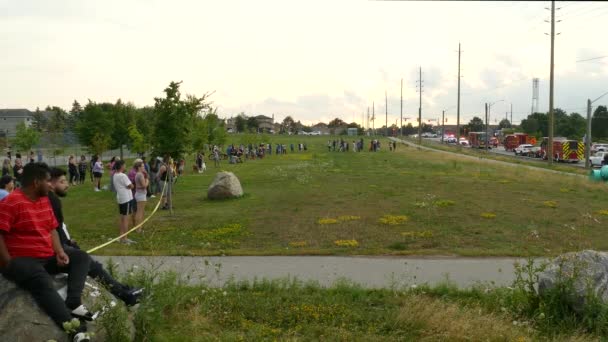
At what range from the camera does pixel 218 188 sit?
18.9m

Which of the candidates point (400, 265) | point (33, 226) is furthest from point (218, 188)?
point (33, 226)

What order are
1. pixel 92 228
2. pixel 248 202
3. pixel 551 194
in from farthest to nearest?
pixel 551 194
pixel 248 202
pixel 92 228

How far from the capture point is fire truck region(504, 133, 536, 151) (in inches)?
3024

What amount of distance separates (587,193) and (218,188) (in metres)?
13.8

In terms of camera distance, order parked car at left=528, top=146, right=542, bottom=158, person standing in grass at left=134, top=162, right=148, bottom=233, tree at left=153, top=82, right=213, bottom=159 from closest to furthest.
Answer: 1. person standing in grass at left=134, top=162, right=148, bottom=233
2. tree at left=153, top=82, right=213, bottom=159
3. parked car at left=528, top=146, right=542, bottom=158

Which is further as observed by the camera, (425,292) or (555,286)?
(425,292)

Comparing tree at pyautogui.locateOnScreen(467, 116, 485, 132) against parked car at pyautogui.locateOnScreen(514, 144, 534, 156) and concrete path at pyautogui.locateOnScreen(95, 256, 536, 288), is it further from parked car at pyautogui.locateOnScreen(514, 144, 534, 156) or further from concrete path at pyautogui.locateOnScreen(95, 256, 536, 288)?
concrete path at pyautogui.locateOnScreen(95, 256, 536, 288)

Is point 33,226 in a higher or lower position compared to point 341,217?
higher

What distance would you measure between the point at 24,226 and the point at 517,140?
79885 millimetres

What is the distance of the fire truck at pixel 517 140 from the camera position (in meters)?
76.8

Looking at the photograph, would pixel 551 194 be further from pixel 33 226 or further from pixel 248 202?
pixel 33 226

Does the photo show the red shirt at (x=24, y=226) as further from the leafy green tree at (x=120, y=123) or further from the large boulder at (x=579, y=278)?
the leafy green tree at (x=120, y=123)

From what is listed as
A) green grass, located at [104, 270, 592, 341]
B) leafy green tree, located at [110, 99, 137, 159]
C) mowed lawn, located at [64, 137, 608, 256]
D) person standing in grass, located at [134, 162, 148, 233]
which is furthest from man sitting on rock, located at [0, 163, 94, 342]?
leafy green tree, located at [110, 99, 137, 159]

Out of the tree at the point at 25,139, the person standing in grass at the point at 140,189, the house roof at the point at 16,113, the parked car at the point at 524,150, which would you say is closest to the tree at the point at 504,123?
the parked car at the point at 524,150
